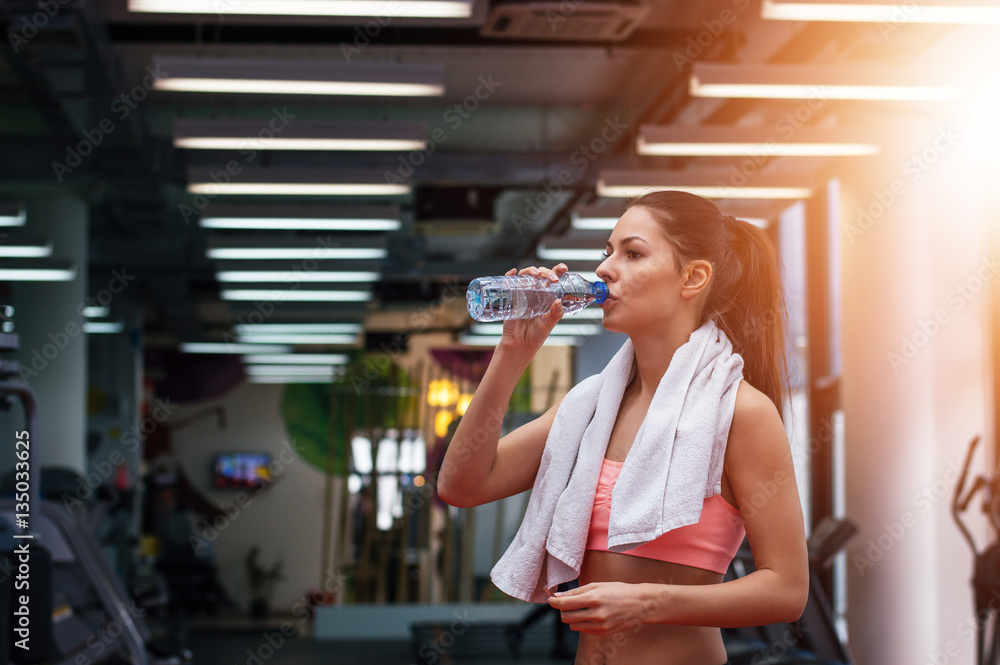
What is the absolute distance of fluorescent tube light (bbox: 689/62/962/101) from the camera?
4102 mm

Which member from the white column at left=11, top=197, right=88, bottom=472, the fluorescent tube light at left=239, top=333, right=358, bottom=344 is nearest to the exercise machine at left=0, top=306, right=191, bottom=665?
the white column at left=11, top=197, right=88, bottom=472

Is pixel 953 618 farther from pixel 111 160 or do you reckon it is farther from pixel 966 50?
pixel 111 160

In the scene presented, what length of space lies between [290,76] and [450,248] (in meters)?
6.61

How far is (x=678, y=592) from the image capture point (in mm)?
1173

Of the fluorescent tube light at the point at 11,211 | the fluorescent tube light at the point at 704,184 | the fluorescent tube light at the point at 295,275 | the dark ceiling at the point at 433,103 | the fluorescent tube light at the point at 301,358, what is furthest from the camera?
the fluorescent tube light at the point at 301,358

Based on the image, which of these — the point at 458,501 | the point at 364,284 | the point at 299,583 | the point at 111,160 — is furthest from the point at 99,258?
the point at 458,501

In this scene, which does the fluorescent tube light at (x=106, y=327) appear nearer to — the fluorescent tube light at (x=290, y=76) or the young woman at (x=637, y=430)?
the fluorescent tube light at (x=290, y=76)

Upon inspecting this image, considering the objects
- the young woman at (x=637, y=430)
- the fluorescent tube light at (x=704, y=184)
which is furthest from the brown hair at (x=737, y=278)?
the fluorescent tube light at (x=704, y=184)

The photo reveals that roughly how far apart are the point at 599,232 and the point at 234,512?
879cm

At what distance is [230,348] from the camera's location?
1352cm

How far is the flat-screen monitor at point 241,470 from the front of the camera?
1419 cm

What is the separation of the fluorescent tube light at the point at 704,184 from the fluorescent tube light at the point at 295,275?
2591mm

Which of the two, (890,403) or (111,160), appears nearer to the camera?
(890,403)

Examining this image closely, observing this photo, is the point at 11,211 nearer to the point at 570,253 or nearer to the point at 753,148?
the point at 570,253
